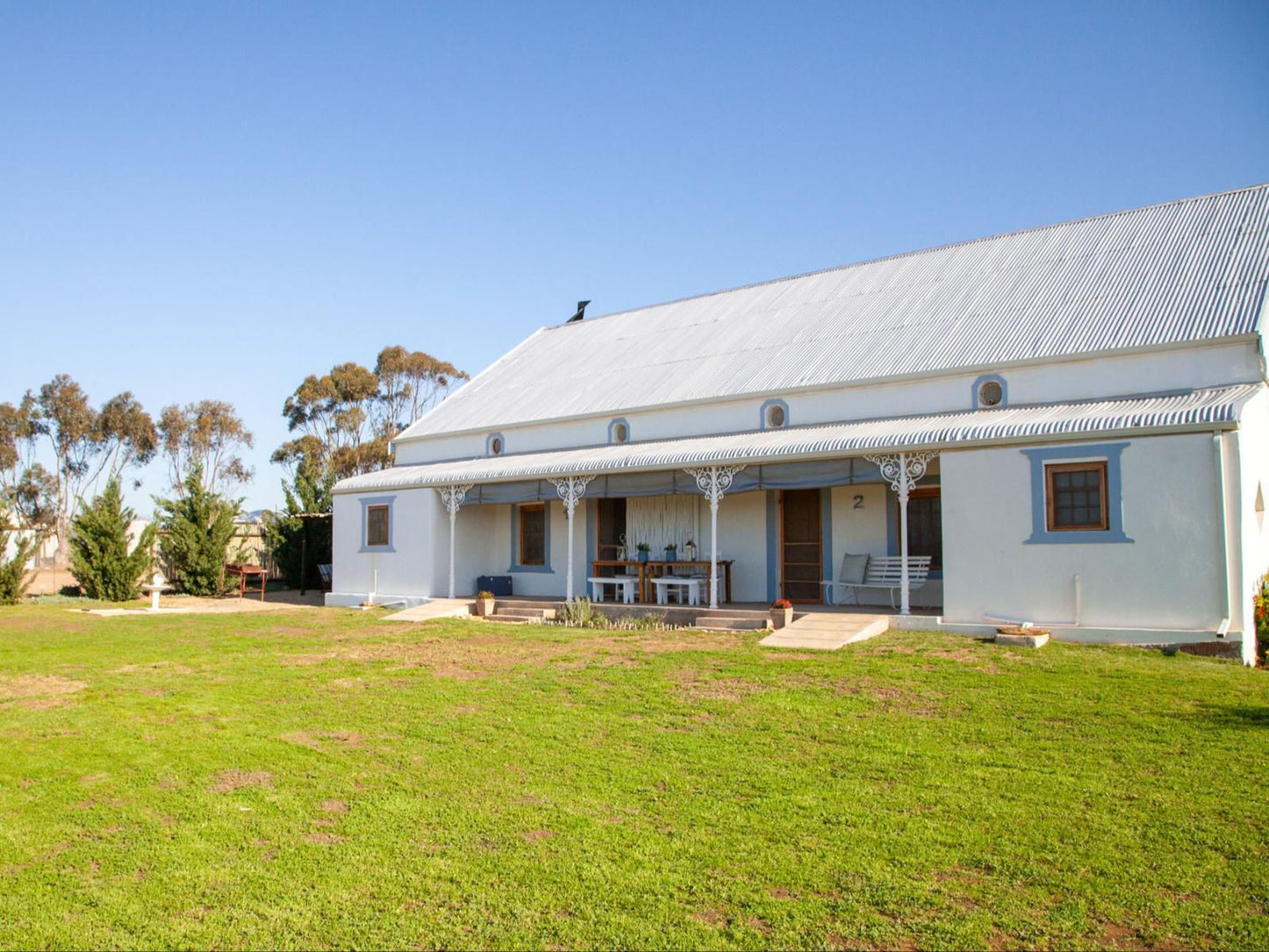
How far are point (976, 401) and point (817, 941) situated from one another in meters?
11.6

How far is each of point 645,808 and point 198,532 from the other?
69.3 feet

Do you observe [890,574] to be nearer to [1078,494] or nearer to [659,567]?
[1078,494]

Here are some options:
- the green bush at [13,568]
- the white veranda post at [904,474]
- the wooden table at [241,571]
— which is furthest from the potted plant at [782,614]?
the green bush at [13,568]

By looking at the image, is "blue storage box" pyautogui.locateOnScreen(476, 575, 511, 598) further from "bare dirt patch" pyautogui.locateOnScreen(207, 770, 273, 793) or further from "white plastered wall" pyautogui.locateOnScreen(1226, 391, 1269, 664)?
"bare dirt patch" pyautogui.locateOnScreen(207, 770, 273, 793)

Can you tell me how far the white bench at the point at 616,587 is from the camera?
17.0 meters

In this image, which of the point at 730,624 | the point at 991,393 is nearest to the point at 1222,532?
the point at 991,393

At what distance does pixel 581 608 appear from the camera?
15531 millimetres

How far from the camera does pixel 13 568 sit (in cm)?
2061

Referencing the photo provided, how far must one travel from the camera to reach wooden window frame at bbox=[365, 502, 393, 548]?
66.4ft

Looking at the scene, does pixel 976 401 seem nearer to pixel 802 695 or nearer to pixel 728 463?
pixel 728 463

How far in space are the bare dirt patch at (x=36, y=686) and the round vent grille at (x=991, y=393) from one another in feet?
39.9

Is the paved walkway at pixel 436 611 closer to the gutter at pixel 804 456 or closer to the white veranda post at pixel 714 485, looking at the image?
the gutter at pixel 804 456

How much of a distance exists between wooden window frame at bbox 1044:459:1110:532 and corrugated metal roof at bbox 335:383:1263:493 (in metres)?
0.41

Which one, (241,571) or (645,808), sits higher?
(241,571)
